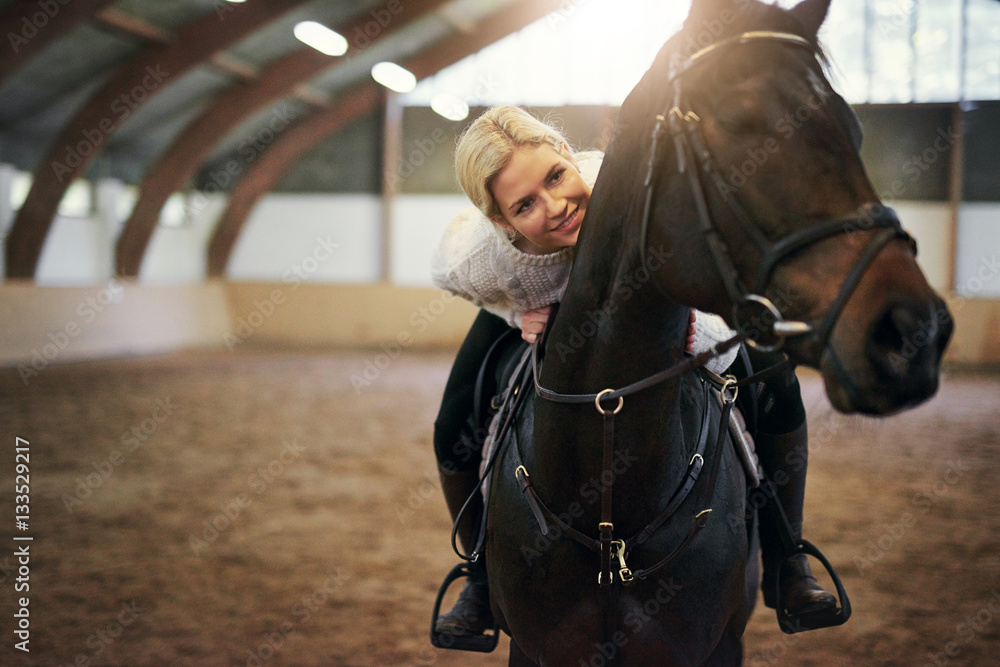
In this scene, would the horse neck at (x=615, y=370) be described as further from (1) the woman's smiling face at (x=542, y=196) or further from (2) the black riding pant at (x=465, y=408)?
(2) the black riding pant at (x=465, y=408)

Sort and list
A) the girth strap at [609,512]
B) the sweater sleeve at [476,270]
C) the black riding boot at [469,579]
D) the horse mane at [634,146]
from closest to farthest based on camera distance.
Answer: the horse mane at [634,146], the girth strap at [609,512], the sweater sleeve at [476,270], the black riding boot at [469,579]

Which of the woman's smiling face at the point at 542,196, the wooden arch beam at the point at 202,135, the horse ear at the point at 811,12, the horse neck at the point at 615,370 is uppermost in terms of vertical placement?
the wooden arch beam at the point at 202,135

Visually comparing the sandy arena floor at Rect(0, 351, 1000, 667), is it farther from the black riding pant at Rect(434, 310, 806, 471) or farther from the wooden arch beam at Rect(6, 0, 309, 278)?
the wooden arch beam at Rect(6, 0, 309, 278)

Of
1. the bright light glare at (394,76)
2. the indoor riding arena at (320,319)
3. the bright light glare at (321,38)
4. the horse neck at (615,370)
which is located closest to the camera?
the horse neck at (615,370)

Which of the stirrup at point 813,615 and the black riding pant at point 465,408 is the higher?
the black riding pant at point 465,408

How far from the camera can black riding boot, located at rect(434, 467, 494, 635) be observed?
2049 mm

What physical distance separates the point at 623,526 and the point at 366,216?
12267 mm

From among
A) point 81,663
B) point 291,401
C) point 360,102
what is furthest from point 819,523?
point 360,102

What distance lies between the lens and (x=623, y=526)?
4.39 feet

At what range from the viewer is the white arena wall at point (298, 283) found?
33.7 ft

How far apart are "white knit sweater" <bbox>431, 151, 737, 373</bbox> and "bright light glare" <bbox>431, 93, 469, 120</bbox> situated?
1056 cm

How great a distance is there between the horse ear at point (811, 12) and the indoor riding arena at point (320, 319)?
7cm

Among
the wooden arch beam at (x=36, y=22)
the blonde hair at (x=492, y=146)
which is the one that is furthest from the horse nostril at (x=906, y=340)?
the wooden arch beam at (x=36, y=22)

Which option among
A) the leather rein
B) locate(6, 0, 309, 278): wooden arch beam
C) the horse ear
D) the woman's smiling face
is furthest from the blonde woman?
locate(6, 0, 309, 278): wooden arch beam
